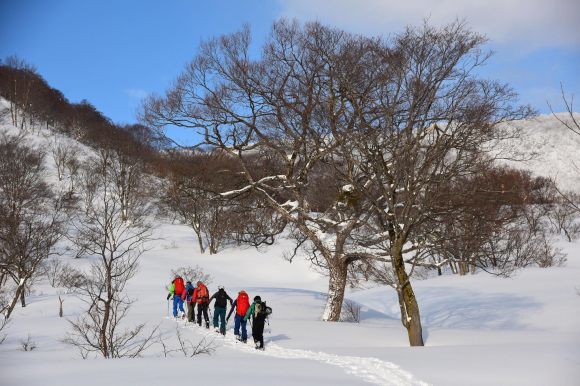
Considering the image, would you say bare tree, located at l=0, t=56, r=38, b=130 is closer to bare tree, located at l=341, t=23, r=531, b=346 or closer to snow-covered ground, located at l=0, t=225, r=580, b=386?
snow-covered ground, located at l=0, t=225, r=580, b=386

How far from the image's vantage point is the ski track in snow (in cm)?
635

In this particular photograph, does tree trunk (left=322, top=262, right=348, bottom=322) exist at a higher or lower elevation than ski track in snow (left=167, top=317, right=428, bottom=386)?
higher

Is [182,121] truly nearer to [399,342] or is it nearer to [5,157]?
[399,342]

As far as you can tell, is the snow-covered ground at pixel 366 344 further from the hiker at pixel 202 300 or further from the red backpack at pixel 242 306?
the red backpack at pixel 242 306

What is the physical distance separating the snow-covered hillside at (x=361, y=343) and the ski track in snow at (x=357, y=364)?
0.02 meters

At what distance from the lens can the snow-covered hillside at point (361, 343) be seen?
599cm

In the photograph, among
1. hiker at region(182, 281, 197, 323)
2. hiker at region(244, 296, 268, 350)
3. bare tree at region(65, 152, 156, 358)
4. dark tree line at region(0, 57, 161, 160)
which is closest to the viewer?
bare tree at region(65, 152, 156, 358)

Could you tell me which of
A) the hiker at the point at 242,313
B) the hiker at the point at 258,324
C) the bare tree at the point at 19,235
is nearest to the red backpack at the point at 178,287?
the hiker at the point at 242,313

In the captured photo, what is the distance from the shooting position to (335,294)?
14281mm

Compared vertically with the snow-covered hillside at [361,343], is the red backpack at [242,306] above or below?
above

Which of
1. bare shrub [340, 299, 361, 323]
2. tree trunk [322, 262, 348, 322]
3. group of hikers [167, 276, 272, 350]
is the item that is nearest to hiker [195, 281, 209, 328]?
group of hikers [167, 276, 272, 350]

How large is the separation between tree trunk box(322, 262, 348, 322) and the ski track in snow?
414cm

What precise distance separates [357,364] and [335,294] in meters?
6.82

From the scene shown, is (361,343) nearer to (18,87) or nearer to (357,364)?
(357,364)
